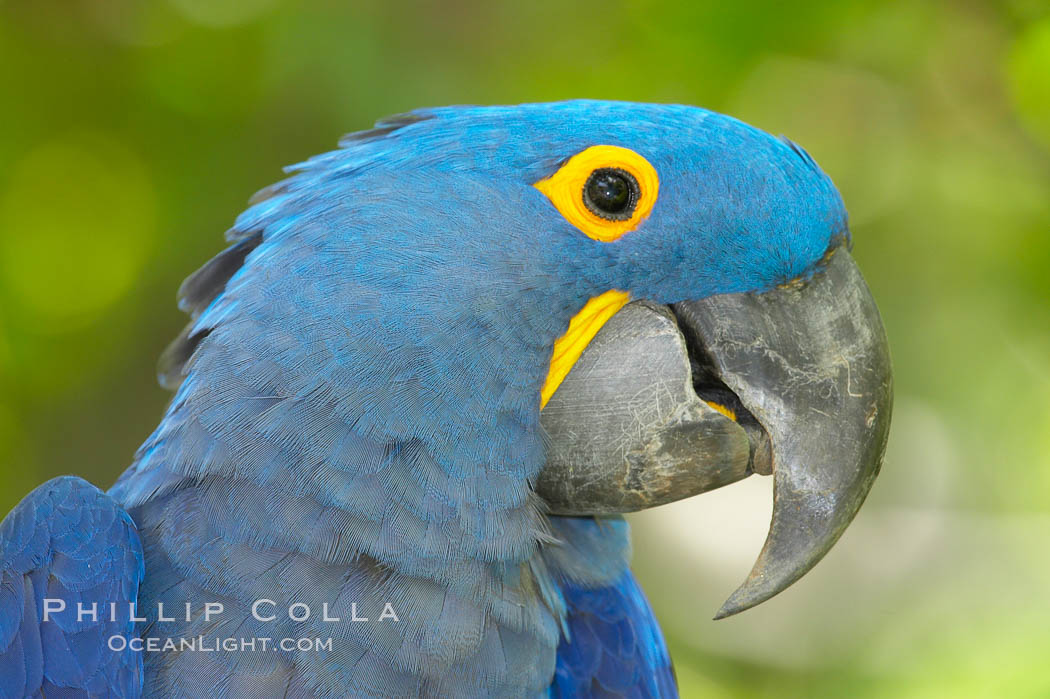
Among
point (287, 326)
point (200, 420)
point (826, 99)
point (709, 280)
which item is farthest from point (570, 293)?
point (826, 99)

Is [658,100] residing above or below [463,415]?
above

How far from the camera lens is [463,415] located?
59.6 inches

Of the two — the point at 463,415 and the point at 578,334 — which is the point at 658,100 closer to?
the point at 578,334

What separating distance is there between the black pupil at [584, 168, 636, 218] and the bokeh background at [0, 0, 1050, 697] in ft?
5.21

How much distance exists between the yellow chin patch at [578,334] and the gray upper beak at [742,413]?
15 mm

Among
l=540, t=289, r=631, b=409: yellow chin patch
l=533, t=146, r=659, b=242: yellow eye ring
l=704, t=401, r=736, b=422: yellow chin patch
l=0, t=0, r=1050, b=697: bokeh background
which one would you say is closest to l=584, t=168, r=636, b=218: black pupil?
l=533, t=146, r=659, b=242: yellow eye ring

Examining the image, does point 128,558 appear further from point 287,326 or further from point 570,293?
point 570,293

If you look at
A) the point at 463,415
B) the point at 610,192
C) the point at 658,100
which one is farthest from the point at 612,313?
the point at 658,100

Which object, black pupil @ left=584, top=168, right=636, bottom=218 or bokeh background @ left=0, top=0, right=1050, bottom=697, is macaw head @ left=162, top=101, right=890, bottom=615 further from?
bokeh background @ left=0, top=0, right=1050, bottom=697

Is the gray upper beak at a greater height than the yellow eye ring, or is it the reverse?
the yellow eye ring

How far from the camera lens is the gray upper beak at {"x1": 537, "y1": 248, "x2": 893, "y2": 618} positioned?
60.8 inches

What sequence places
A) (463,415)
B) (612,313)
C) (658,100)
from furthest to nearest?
1. (658,100)
2. (612,313)
3. (463,415)

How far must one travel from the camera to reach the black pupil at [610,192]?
1593 millimetres

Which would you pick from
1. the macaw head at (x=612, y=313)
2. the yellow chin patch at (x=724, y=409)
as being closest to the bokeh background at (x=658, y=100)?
the macaw head at (x=612, y=313)
